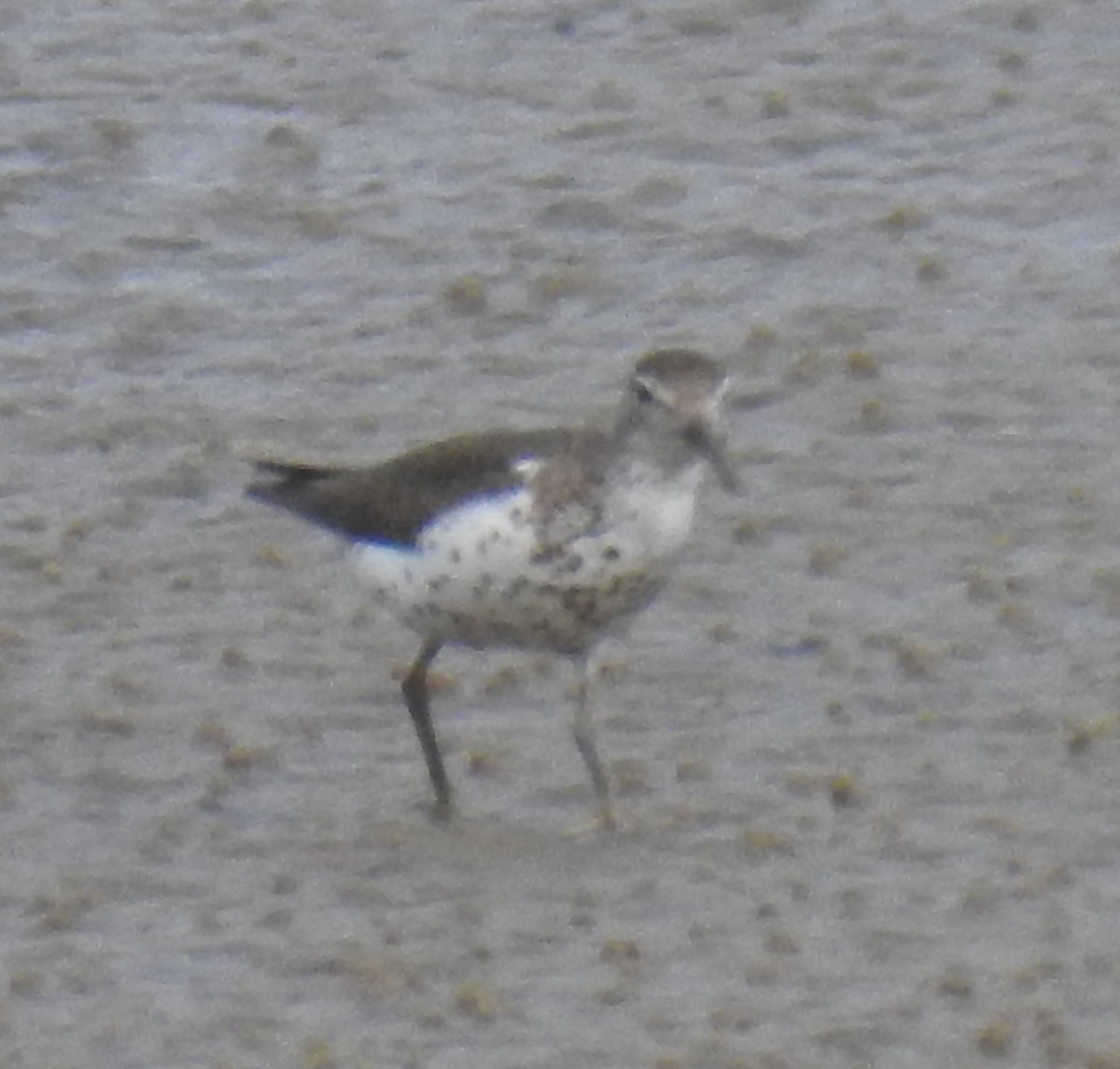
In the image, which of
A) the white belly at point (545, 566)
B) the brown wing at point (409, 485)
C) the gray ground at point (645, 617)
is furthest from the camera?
the brown wing at point (409, 485)

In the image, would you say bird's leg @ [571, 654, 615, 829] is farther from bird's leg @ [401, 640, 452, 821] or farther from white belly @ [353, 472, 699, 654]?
bird's leg @ [401, 640, 452, 821]

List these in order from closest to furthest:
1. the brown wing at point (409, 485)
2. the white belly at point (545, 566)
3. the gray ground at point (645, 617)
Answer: the gray ground at point (645, 617) → the white belly at point (545, 566) → the brown wing at point (409, 485)

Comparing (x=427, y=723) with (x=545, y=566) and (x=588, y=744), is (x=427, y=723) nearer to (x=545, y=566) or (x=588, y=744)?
(x=588, y=744)

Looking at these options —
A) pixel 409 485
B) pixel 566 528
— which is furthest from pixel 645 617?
pixel 566 528

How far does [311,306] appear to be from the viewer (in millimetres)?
12516

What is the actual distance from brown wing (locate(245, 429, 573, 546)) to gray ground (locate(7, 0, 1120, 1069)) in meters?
0.56

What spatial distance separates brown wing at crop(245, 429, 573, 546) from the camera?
9109 millimetres

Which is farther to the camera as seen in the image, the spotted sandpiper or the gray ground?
the spotted sandpiper

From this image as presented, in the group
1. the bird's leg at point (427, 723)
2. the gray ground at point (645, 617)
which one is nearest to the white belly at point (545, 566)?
the bird's leg at point (427, 723)

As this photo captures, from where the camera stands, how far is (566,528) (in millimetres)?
8883

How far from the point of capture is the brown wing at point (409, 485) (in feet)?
29.9

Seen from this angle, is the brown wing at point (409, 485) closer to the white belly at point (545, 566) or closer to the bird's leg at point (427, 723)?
the white belly at point (545, 566)

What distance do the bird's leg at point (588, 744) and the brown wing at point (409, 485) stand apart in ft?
1.86

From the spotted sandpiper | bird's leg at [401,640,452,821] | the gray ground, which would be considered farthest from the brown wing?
the gray ground
